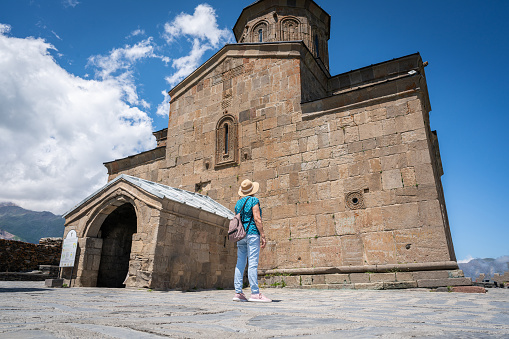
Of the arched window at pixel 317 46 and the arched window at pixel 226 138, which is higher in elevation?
the arched window at pixel 317 46

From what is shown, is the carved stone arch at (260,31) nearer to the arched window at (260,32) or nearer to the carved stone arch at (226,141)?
the arched window at (260,32)

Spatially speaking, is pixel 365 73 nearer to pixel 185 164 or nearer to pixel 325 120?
pixel 325 120

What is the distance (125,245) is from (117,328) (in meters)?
7.89

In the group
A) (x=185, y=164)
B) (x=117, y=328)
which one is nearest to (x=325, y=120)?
(x=185, y=164)

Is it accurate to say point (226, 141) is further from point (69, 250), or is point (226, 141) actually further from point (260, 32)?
point (260, 32)

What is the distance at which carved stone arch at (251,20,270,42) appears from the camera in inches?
575

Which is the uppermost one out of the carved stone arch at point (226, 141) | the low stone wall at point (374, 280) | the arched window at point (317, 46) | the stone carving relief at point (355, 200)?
the arched window at point (317, 46)

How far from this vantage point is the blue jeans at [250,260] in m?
4.67

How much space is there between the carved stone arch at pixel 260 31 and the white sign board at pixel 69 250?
10802 mm

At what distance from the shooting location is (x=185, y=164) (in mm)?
11695

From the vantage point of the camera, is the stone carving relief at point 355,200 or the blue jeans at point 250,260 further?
the stone carving relief at point 355,200

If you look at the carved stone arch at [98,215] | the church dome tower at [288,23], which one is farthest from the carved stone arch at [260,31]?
the carved stone arch at [98,215]

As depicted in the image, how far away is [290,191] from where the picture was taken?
30.3 ft

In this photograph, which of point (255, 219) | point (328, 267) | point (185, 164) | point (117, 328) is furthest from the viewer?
point (185, 164)
